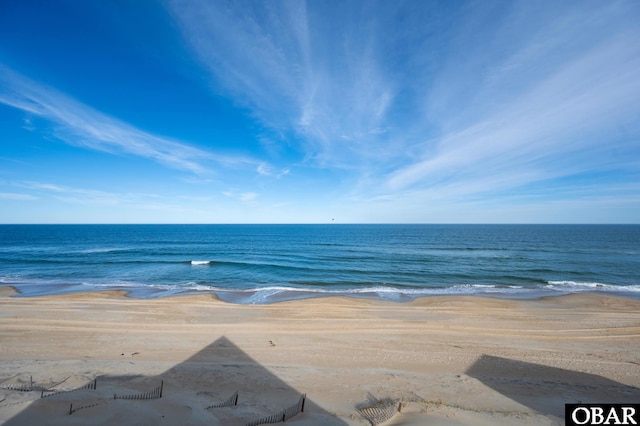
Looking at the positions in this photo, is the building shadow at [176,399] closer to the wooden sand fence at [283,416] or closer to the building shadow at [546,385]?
the wooden sand fence at [283,416]

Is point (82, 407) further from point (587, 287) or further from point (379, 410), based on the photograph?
point (587, 287)

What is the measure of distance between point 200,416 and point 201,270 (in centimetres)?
2781

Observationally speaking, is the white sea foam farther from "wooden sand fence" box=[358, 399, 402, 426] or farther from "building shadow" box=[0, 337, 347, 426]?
"building shadow" box=[0, 337, 347, 426]

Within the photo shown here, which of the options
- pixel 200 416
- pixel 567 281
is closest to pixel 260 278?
pixel 200 416

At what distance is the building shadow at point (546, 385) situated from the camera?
21.3 feet

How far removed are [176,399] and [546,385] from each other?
947cm

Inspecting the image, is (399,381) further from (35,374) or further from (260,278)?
(260,278)

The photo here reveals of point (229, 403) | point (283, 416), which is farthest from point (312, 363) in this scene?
point (283, 416)

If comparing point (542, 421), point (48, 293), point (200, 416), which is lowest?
point (48, 293)

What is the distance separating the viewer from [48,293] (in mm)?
19688

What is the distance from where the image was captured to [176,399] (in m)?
5.20

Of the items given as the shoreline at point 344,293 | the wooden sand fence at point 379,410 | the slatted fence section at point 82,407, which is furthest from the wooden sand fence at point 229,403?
the shoreline at point 344,293

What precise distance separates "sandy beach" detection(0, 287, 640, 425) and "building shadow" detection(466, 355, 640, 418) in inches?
1.7

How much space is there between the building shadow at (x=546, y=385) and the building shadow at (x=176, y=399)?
16.4 ft
